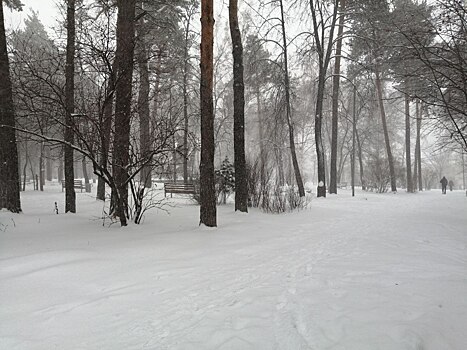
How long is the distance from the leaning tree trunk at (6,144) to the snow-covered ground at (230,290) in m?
2.05

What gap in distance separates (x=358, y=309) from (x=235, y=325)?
3.65 feet

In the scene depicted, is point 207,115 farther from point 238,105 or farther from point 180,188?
point 180,188

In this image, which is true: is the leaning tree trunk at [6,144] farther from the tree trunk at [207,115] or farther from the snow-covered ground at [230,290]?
the tree trunk at [207,115]

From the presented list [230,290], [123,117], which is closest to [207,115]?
[123,117]

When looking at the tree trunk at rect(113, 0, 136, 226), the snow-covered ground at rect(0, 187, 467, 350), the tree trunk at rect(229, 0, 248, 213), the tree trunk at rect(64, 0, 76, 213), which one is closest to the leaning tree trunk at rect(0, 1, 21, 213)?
the tree trunk at rect(64, 0, 76, 213)

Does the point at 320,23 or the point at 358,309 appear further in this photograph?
the point at 320,23

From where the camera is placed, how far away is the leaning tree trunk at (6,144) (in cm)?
756

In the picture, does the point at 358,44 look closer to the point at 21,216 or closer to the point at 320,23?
the point at 320,23

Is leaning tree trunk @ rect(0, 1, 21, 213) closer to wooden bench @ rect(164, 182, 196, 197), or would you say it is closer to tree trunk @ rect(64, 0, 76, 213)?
tree trunk @ rect(64, 0, 76, 213)

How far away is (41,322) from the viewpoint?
2.58 metres

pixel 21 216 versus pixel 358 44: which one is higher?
pixel 358 44

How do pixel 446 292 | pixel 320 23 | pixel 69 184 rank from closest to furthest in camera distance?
A: 1. pixel 446 292
2. pixel 69 184
3. pixel 320 23

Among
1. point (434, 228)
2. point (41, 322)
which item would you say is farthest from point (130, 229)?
point (434, 228)

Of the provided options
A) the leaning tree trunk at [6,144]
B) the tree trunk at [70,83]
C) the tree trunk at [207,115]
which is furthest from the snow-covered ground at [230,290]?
the tree trunk at [70,83]
